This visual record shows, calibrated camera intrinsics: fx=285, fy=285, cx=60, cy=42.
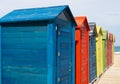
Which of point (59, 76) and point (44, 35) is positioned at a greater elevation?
point (44, 35)

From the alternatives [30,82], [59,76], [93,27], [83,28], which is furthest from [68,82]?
[93,27]

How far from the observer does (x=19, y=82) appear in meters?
6.12

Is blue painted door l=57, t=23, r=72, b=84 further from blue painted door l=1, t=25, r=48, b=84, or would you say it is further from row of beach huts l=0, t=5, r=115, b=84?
blue painted door l=1, t=25, r=48, b=84

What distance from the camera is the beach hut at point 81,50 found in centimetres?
827

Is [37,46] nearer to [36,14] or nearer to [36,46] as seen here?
[36,46]

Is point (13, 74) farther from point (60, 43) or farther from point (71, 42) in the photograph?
point (71, 42)

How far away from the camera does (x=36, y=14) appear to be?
247 inches

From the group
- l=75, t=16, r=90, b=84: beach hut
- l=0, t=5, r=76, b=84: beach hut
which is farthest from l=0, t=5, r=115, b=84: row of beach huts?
l=75, t=16, r=90, b=84: beach hut

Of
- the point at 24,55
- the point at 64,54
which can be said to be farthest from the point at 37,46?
the point at 64,54

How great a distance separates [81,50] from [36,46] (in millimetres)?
2964

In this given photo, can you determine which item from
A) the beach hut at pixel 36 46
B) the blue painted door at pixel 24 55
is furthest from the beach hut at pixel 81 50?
the blue painted door at pixel 24 55

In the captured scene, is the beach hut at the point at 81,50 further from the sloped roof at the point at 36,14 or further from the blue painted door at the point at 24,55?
the blue painted door at the point at 24,55

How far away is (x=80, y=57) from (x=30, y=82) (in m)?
2.72

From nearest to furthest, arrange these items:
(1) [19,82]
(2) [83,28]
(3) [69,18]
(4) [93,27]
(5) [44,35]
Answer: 1. (5) [44,35]
2. (1) [19,82]
3. (3) [69,18]
4. (2) [83,28]
5. (4) [93,27]
